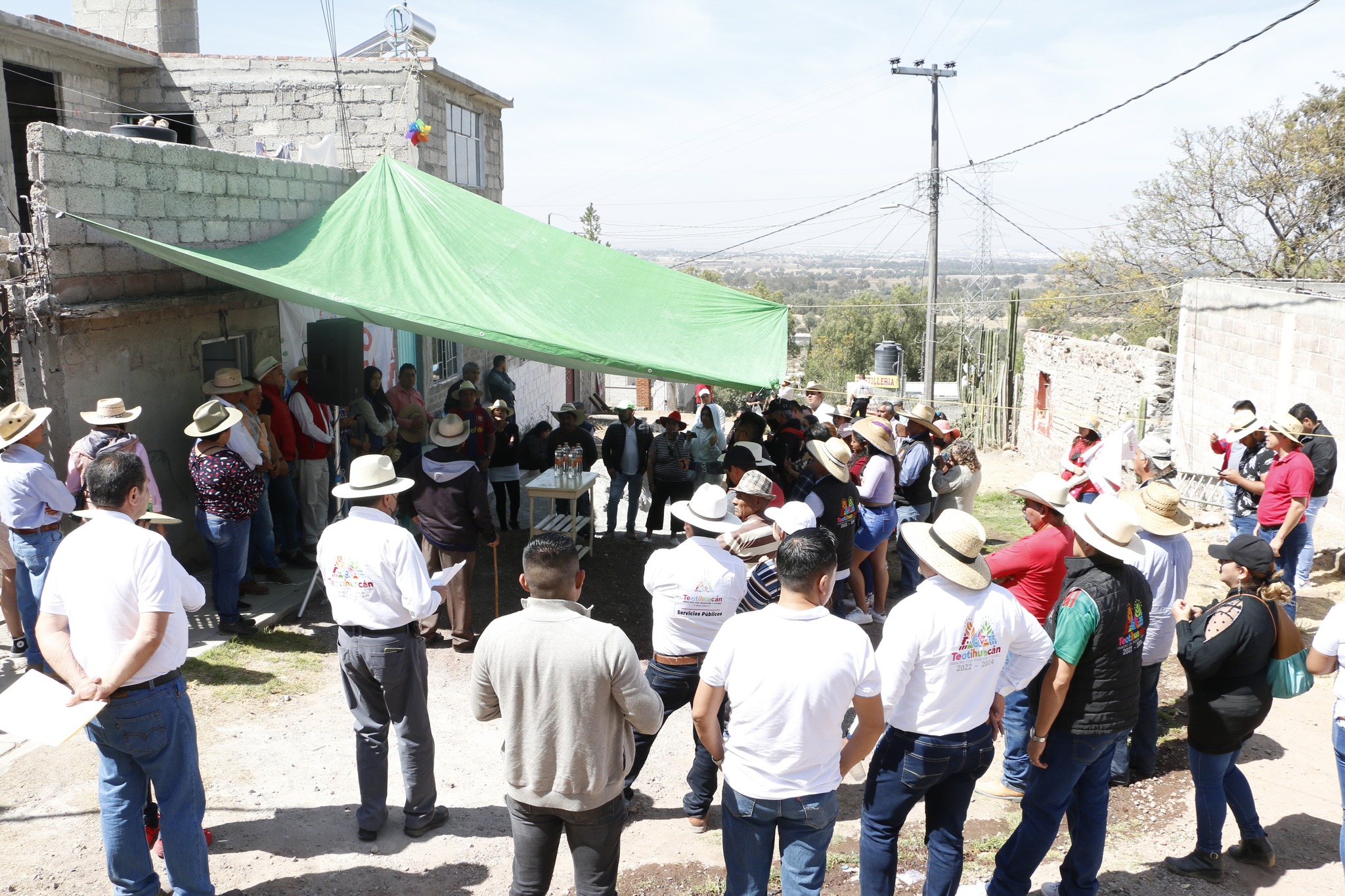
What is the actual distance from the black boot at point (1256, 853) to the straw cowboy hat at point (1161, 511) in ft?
4.54

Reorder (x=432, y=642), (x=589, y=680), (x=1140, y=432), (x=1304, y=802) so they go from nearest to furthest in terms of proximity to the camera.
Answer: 1. (x=589, y=680)
2. (x=1304, y=802)
3. (x=432, y=642)
4. (x=1140, y=432)

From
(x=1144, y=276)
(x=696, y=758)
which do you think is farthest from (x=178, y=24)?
(x=1144, y=276)

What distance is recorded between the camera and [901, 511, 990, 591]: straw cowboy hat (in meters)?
3.16

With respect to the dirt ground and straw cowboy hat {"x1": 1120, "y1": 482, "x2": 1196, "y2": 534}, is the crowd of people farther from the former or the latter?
the dirt ground

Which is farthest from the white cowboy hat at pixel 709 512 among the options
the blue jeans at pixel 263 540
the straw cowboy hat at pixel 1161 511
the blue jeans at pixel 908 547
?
the blue jeans at pixel 263 540

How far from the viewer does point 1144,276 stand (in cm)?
2464

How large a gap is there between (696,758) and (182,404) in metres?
5.24

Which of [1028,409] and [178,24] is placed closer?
[178,24]

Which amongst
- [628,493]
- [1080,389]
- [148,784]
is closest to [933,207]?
[1080,389]

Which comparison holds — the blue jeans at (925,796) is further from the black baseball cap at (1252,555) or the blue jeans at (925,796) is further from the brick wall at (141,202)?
the brick wall at (141,202)

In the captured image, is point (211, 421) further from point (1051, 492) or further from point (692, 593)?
point (1051, 492)

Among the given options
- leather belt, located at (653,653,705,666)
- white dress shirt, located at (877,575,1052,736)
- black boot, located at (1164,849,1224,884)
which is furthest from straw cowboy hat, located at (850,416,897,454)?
white dress shirt, located at (877,575,1052,736)

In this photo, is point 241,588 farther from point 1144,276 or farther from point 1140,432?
point 1144,276

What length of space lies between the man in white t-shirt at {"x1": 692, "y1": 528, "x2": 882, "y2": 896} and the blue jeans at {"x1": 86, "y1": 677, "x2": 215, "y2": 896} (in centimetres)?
183
